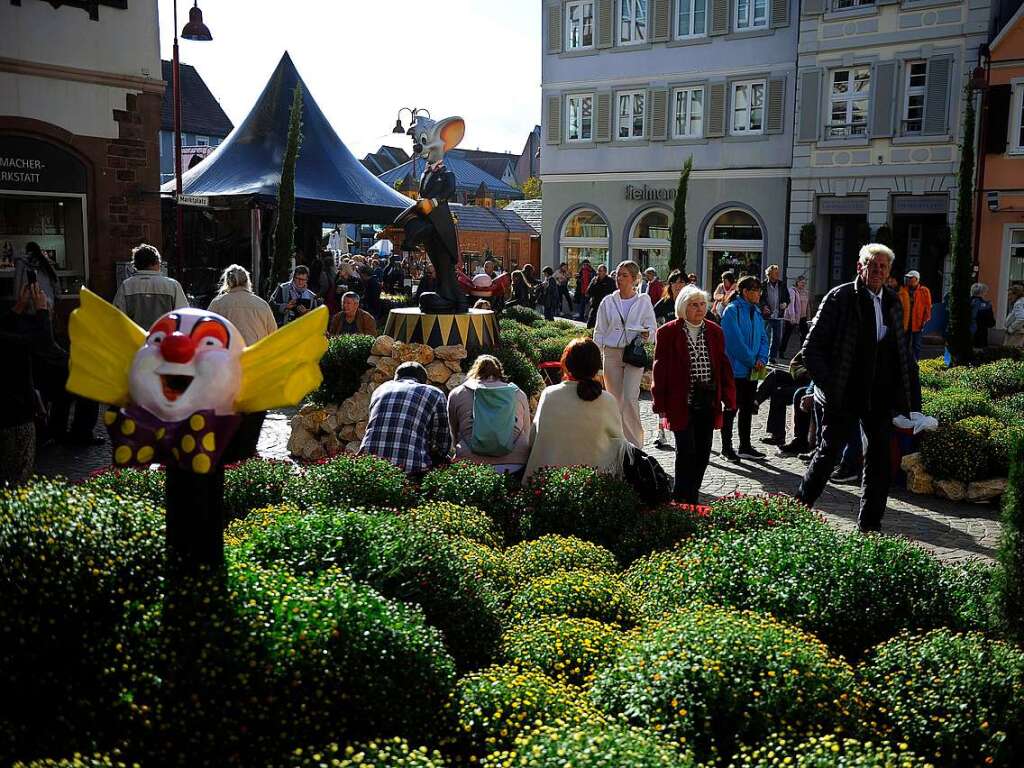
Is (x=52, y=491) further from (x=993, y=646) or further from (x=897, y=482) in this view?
(x=897, y=482)

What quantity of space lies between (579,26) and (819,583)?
31574mm

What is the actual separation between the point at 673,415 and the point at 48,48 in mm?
11637

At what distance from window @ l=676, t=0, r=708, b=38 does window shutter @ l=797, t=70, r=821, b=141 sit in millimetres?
3982

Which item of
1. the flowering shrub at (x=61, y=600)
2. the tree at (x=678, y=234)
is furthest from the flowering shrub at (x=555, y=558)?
the tree at (x=678, y=234)

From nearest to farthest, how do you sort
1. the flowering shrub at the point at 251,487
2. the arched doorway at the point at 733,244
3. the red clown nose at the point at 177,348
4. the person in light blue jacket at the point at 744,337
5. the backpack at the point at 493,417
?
the red clown nose at the point at 177,348 → the flowering shrub at the point at 251,487 → the backpack at the point at 493,417 → the person in light blue jacket at the point at 744,337 → the arched doorway at the point at 733,244

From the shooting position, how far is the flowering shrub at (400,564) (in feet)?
12.9

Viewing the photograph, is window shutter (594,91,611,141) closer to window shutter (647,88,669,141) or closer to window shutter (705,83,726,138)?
window shutter (647,88,669,141)

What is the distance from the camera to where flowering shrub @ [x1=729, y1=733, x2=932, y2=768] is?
2.82m

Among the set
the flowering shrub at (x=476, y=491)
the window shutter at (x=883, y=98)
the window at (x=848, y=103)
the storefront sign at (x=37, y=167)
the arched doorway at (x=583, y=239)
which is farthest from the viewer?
the arched doorway at (x=583, y=239)

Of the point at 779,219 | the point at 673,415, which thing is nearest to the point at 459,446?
the point at 673,415

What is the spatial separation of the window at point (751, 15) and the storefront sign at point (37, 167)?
21.5m

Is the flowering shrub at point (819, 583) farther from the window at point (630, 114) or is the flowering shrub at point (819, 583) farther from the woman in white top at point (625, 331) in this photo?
the window at point (630, 114)

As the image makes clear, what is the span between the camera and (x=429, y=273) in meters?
13.7

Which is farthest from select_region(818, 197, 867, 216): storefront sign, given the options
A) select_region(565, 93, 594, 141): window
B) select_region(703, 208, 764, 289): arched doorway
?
select_region(565, 93, 594, 141): window
